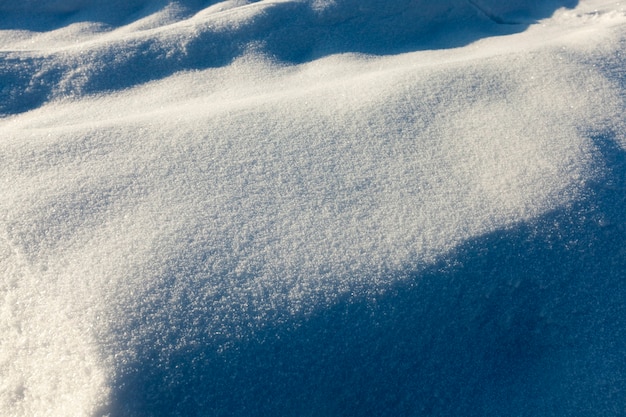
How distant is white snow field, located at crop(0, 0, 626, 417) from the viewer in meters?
0.99

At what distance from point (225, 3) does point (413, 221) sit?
1.43 m

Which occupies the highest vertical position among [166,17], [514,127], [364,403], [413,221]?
[166,17]

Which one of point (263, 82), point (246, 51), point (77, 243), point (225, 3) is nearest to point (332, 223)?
point (77, 243)

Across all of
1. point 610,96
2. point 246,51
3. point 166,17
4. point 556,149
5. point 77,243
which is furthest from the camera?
point 166,17

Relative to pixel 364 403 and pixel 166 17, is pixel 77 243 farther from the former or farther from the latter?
pixel 166 17

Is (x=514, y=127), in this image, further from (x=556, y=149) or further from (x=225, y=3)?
(x=225, y=3)

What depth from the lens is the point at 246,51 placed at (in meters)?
1.79

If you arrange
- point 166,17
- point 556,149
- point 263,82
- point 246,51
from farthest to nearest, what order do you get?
1. point 166,17
2. point 246,51
3. point 263,82
4. point 556,149

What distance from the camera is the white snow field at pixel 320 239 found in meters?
0.99

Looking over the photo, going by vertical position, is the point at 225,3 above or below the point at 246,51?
above

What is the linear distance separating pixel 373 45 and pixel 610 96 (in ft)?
2.73

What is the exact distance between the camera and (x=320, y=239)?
3.76 ft

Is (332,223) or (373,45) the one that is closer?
(332,223)

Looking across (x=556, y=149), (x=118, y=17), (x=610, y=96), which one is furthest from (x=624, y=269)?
(x=118, y=17)
